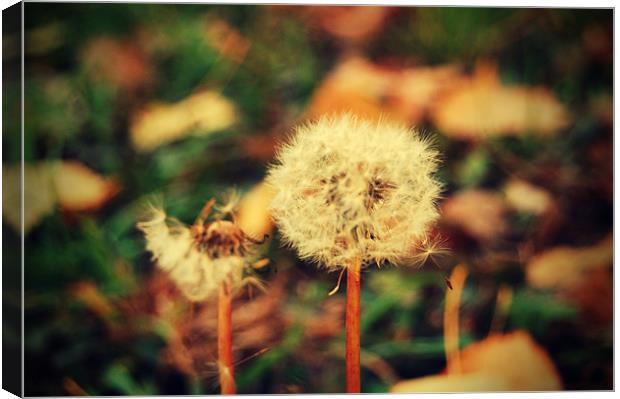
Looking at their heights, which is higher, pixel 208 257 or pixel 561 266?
pixel 208 257

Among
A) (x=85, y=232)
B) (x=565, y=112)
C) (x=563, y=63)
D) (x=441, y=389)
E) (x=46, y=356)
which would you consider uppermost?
(x=563, y=63)

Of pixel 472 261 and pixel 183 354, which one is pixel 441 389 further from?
pixel 183 354

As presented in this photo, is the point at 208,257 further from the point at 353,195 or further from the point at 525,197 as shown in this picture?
the point at 525,197

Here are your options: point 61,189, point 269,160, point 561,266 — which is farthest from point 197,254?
point 561,266

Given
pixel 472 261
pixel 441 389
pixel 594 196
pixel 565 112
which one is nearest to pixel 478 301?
pixel 472 261

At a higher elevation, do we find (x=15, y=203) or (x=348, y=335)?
(x=15, y=203)
